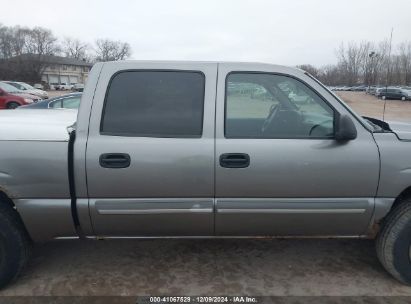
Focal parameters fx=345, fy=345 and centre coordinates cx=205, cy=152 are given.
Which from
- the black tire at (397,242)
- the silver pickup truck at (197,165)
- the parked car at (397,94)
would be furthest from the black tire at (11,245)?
the parked car at (397,94)

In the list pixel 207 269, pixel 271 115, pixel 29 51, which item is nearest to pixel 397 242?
pixel 271 115

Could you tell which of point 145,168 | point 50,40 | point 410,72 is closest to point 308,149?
point 145,168

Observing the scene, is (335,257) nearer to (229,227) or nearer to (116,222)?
(229,227)

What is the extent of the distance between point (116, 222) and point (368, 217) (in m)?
2.01

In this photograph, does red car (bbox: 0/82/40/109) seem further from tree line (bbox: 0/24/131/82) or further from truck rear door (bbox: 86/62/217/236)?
tree line (bbox: 0/24/131/82)

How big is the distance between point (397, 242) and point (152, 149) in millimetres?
2110

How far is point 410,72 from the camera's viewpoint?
7081 cm

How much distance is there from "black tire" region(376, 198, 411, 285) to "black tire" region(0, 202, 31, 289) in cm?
293

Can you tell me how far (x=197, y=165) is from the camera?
2613mm

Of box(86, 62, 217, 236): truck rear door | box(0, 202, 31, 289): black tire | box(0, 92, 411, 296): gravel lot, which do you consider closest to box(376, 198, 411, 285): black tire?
box(0, 92, 411, 296): gravel lot

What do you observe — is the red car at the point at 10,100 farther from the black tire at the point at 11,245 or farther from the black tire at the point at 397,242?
the black tire at the point at 397,242

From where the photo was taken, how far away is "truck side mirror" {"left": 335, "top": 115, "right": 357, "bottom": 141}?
2.57 metres

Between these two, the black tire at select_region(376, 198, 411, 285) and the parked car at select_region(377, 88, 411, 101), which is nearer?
the black tire at select_region(376, 198, 411, 285)

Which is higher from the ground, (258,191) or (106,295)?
(258,191)
